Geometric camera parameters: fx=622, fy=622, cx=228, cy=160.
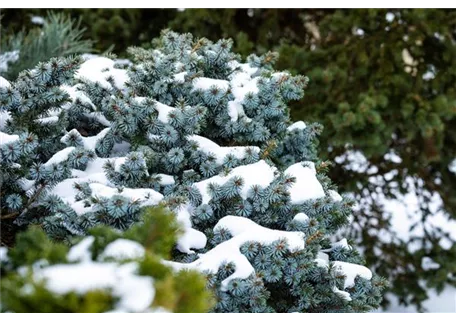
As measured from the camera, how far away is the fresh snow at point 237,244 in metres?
2.02

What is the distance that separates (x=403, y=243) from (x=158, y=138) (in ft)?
13.2

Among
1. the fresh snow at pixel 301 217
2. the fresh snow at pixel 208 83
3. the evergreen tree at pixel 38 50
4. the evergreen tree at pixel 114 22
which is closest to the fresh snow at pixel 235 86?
the fresh snow at pixel 208 83

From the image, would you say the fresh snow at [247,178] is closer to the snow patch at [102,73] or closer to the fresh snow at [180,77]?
the fresh snow at [180,77]

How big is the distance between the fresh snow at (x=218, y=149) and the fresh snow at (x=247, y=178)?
0.35 feet

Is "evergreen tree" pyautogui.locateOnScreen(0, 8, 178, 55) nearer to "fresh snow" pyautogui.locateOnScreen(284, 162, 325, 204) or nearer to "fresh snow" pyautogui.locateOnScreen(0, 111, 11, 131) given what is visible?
"fresh snow" pyautogui.locateOnScreen(0, 111, 11, 131)

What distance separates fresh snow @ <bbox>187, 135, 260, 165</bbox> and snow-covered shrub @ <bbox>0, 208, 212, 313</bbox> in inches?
46.6

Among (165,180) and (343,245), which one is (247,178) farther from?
(343,245)

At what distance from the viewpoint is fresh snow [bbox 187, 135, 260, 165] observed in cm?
245

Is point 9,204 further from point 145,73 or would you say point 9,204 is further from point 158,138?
point 145,73

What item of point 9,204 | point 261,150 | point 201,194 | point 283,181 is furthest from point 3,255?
point 261,150

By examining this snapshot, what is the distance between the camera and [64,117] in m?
2.45

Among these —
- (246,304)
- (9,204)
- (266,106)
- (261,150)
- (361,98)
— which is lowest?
(246,304)

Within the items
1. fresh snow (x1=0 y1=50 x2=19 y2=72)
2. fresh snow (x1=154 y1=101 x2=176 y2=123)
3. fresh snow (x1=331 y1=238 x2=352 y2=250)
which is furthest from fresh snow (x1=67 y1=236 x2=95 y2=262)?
fresh snow (x1=0 y1=50 x2=19 y2=72)

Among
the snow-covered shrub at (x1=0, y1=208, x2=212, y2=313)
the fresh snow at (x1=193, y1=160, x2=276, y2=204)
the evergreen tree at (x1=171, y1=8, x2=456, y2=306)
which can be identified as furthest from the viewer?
the evergreen tree at (x1=171, y1=8, x2=456, y2=306)
